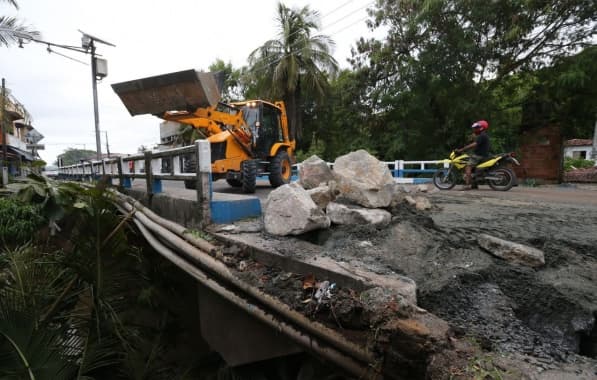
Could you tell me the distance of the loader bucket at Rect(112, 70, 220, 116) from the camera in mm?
4695

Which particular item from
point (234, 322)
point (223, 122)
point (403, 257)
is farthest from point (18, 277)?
point (223, 122)

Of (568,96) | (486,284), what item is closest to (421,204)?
(486,284)

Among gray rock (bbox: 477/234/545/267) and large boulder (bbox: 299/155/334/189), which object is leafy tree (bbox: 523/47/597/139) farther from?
gray rock (bbox: 477/234/545/267)

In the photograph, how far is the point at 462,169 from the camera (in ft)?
24.2

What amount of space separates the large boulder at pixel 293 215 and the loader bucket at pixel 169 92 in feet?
9.38

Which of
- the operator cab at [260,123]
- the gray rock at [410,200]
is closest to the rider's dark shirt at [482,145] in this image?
the gray rock at [410,200]

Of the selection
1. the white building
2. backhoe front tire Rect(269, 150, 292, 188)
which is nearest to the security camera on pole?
backhoe front tire Rect(269, 150, 292, 188)

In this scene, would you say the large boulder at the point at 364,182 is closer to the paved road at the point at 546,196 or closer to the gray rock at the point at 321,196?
the gray rock at the point at 321,196

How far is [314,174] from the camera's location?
3715 mm

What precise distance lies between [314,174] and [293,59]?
12955mm

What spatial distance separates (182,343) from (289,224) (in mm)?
2444

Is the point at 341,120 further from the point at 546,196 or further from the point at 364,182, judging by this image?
the point at 364,182

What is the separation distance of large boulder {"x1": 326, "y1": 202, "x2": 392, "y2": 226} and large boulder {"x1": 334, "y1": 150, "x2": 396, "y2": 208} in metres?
0.21

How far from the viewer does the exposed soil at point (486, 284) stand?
1.40m
